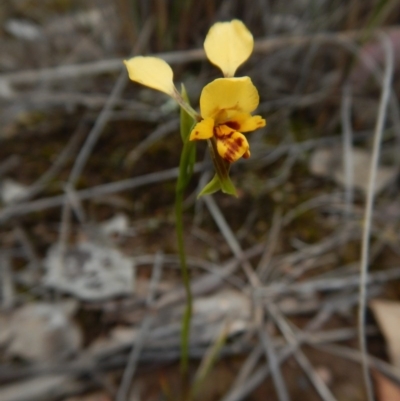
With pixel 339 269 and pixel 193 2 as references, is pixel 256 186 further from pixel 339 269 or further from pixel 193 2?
pixel 193 2

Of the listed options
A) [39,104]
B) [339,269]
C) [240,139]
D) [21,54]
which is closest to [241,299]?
[339,269]

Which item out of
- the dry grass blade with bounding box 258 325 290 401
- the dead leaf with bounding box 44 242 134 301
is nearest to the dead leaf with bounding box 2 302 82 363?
the dead leaf with bounding box 44 242 134 301

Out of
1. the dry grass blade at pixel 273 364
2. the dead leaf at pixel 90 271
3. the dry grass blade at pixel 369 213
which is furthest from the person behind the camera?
the dead leaf at pixel 90 271

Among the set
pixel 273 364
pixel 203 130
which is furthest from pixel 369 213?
pixel 203 130

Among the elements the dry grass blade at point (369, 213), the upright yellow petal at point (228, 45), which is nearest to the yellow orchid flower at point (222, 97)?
the upright yellow petal at point (228, 45)

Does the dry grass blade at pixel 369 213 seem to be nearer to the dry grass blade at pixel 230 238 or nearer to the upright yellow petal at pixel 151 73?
the dry grass blade at pixel 230 238

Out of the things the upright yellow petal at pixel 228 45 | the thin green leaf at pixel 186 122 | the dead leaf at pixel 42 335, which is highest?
the upright yellow petal at pixel 228 45

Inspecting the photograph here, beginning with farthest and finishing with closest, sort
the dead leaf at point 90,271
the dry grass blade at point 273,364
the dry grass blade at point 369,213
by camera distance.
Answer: the dead leaf at point 90,271 → the dry grass blade at point 273,364 → the dry grass blade at point 369,213
